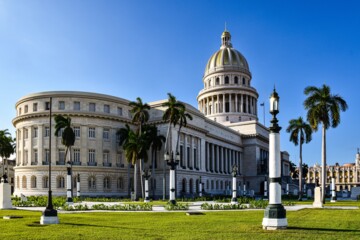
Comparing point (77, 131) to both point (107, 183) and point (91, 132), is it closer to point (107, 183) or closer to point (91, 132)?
point (91, 132)

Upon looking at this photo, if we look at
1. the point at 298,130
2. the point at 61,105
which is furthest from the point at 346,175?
the point at 61,105

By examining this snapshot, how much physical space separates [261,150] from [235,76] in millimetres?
24613

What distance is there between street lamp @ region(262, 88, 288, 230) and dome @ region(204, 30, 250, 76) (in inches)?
4189

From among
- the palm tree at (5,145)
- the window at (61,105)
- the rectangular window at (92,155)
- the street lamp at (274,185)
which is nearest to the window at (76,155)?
the rectangular window at (92,155)

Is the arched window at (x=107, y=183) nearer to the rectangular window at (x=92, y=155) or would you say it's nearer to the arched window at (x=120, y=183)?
the arched window at (x=120, y=183)

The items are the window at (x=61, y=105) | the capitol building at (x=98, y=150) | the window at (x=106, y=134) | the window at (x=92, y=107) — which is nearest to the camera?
the capitol building at (x=98, y=150)

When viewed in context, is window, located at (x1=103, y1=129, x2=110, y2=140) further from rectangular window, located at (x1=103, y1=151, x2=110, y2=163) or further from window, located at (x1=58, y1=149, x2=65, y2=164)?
window, located at (x1=58, y1=149, x2=65, y2=164)

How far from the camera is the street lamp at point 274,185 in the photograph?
63.4 feet

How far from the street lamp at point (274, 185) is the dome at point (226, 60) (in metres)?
106

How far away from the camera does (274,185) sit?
20109 mm

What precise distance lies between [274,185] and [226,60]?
11051cm

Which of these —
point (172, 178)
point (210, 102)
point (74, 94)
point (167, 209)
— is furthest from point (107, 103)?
point (210, 102)

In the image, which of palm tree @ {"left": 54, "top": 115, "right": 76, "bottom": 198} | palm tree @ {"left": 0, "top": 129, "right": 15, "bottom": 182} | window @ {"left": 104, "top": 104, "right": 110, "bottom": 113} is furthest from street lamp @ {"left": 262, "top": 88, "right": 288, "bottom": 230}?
palm tree @ {"left": 0, "top": 129, "right": 15, "bottom": 182}

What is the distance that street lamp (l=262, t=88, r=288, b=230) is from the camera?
19328mm
